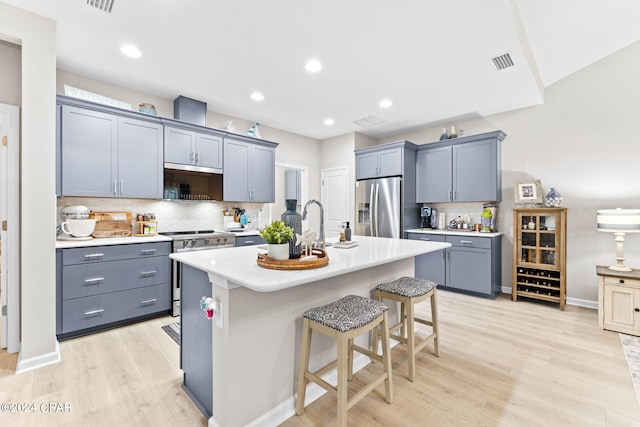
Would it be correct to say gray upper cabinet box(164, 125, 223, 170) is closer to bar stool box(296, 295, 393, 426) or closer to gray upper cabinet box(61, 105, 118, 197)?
gray upper cabinet box(61, 105, 118, 197)

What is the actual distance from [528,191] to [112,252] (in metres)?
5.02

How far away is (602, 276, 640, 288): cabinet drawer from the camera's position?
2822 mm

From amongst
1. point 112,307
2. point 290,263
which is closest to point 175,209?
point 112,307

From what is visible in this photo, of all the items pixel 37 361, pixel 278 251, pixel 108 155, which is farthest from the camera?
pixel 108 155

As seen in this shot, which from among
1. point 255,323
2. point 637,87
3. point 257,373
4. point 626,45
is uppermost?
point 626,45

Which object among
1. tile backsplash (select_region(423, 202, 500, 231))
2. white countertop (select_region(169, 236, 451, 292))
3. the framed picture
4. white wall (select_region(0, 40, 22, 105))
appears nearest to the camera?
white countertop (select_region(169, 236, 451, 292))

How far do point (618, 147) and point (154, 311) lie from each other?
569 cm

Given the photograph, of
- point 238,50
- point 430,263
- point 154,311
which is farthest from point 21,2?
point 430,263

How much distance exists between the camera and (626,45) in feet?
10.8

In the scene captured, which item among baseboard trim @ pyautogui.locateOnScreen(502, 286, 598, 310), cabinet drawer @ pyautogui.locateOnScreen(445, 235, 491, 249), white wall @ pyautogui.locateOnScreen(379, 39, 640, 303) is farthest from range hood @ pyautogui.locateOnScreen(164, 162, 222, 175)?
baseboard trim @ pyautogui.locateOnScreen(502, 286, 598, 310)

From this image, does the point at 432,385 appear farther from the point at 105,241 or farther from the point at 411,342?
the point at 105,241

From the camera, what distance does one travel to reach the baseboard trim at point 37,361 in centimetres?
211

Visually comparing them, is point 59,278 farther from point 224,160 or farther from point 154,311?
point 224,160

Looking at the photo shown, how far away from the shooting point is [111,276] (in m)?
2.83
